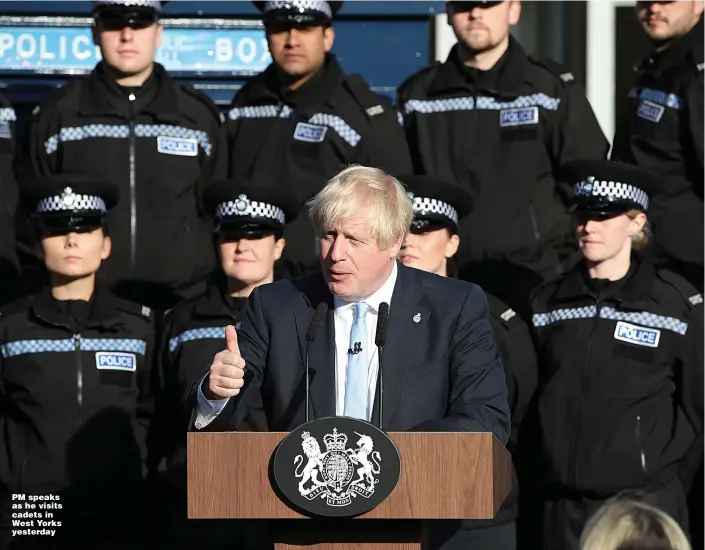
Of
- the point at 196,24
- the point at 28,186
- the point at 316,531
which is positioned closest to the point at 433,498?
the point at 316,531

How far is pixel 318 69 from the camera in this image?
7438mm

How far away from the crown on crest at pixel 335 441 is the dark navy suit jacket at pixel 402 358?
0.45 m

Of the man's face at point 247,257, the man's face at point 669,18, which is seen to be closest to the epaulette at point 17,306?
the man's face at point 247,257

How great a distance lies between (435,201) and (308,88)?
42.0 inches

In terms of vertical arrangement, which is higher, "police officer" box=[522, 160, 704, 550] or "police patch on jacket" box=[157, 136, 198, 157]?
"police patch on jacket" box=[157, 136, 198, 157]

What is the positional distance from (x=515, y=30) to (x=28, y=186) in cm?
407

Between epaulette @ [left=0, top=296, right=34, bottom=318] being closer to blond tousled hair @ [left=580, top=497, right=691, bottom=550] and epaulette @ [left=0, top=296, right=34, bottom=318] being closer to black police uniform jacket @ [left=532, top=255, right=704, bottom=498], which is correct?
black police uniform jacket @ [left=532, top=255, right=704, bottom=498]

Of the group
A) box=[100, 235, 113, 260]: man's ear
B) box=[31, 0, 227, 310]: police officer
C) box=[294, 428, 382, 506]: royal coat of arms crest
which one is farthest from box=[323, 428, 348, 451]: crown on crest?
box=[31, 0, 227, 310]: police officer

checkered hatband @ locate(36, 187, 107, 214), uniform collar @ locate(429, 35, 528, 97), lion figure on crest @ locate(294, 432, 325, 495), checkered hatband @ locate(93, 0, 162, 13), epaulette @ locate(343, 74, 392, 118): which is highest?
checkered hatband @ locate(93, 0, 162, 13)

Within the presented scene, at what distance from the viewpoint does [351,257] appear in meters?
4.33

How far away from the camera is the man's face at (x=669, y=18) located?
737 centimetres

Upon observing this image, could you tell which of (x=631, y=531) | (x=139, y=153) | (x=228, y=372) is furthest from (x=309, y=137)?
(x=631, y=531)

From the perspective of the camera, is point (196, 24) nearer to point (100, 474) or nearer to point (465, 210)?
point (465, 210)

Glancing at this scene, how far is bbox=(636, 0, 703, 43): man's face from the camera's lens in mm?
7367
